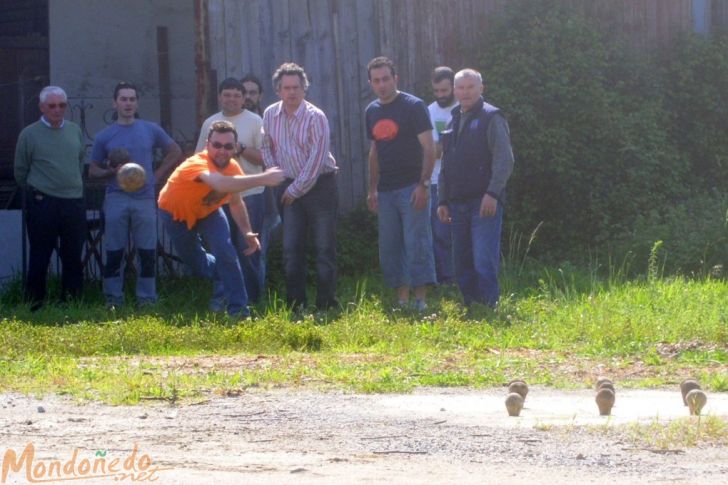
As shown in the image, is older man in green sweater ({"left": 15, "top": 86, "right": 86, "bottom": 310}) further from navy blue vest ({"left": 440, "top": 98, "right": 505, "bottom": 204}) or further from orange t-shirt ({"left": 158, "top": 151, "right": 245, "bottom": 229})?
navy blue vest ({"left": 440, "top": 98, "right": 505, "bottom": 204})

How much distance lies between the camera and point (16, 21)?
1716cm

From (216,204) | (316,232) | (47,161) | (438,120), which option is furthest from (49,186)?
(438,120)

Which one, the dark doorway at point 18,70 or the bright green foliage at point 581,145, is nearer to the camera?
the bright green foliage at point 581,145

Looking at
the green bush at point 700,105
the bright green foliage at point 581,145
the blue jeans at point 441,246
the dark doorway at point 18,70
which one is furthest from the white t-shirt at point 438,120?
the dark doorway at point 18,70

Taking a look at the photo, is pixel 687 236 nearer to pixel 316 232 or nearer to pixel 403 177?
pixel 403 177

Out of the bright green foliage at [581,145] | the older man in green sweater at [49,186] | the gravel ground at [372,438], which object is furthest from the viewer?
the bright green foliage at [581,145]

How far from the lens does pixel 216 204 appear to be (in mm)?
10008

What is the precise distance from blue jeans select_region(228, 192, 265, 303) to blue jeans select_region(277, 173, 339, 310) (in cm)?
50

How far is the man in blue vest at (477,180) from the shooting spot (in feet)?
32.1

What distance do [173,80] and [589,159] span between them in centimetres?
609

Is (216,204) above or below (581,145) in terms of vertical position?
below

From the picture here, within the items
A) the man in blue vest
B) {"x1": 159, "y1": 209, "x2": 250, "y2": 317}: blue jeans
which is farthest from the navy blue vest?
{"x1": 159, "y1": 209, "x2": 250, "y2": 317}: blue jeans

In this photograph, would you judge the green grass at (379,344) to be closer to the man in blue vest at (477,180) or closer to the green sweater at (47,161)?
the man in blue vest at (477,180)

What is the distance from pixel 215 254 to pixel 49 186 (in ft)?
6.33
